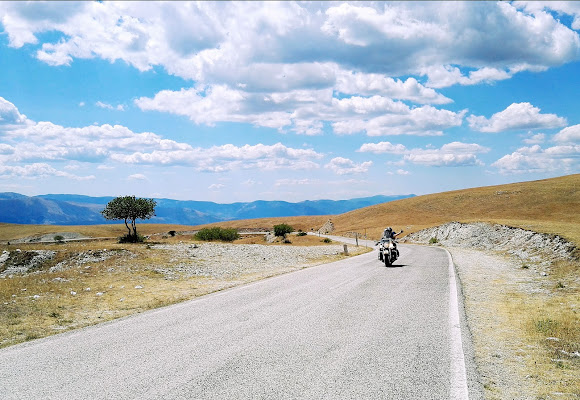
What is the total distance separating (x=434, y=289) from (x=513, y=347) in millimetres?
6201

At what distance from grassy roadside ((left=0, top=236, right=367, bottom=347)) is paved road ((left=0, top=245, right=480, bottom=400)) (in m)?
1.60

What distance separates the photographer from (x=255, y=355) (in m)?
6.69

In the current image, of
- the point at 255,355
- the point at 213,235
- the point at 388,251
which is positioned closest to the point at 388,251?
the point at 388,251

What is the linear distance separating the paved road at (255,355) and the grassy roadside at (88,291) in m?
1.60

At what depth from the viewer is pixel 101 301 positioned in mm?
13383

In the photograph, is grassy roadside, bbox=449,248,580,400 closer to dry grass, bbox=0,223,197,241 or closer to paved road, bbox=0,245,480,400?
paved road, bbox=0,245,480,400

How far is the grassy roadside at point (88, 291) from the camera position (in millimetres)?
10383

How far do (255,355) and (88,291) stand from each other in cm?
1111

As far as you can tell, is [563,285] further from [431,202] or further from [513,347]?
[431,202]

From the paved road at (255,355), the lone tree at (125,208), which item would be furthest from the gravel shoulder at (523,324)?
the lone tree at (125,208)

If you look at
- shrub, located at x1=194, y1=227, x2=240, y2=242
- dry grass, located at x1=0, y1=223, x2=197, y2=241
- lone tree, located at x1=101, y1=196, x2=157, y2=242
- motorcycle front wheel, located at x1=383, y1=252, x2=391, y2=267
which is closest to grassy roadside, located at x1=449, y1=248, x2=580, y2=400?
motorcycle front wheel, located at x1=383, y1=252, x2=391, y2=267

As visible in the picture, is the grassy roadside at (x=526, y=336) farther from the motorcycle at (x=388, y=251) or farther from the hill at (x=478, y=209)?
the hill at (x=478, y=209)

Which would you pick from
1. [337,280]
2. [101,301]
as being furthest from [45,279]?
[337,280]

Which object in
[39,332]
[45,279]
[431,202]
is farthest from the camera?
[431,202]
